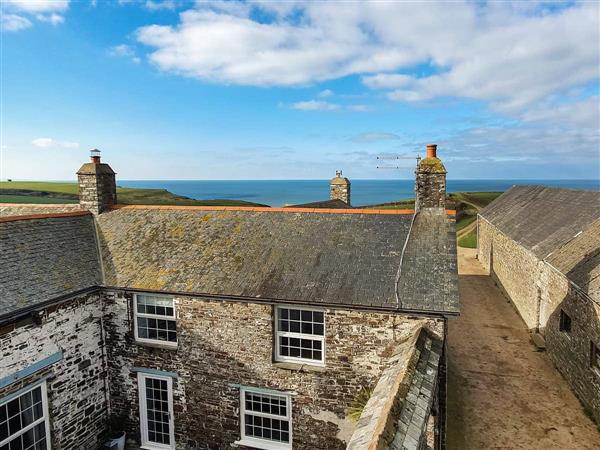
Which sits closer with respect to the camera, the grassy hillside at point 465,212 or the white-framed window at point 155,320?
the white-framed window at point 155,320

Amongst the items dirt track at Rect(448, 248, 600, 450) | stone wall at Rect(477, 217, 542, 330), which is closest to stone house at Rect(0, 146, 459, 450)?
dirt track at Rect(448, 248, 600, 450)

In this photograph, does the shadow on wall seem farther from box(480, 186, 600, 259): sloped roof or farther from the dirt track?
box(480, 186, 600, 259): sloped roof

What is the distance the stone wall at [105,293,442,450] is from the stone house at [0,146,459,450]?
35mm

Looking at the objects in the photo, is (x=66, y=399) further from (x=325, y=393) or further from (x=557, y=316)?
(x=557, y=316)

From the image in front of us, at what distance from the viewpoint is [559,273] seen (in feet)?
53.2

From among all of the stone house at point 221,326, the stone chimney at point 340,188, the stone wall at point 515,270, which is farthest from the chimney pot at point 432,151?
the stone chimney at point 340,188

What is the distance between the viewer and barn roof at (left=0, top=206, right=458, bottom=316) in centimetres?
1019

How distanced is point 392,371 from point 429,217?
18.3 feet

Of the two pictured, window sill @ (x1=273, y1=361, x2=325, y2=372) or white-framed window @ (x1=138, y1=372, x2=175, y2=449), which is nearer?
window sill @ (x1=273, y1=361, x2=325, y2=372)

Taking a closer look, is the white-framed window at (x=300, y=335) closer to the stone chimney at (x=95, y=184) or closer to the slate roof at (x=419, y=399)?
the slate roof at (x=419, y=399)

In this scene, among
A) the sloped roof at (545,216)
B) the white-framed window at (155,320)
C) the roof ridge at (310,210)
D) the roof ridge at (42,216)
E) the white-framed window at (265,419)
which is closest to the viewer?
the white-framed window at (265,419)

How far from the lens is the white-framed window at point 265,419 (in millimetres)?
10969

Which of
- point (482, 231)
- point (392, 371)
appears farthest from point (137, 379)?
point (482, 231)

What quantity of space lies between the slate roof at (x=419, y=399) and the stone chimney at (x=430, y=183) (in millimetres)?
4573
